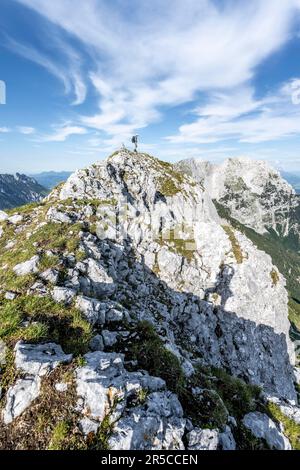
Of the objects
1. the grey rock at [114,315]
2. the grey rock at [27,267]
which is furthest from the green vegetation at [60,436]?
the grey rock at [27,267]

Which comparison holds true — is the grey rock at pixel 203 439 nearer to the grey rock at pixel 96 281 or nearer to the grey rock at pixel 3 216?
the grey rock at pixel 96 281

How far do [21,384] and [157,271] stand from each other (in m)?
28.1

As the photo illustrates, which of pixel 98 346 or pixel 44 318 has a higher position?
pixel 44 318

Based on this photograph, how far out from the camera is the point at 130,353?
12.0 meters

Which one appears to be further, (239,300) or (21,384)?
(239,300)

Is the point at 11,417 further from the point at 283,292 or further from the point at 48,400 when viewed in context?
the point at 283,292

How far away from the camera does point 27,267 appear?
1744 cm

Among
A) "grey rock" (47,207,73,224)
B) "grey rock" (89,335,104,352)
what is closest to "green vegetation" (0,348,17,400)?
"grey rock" (89,335,104,352)

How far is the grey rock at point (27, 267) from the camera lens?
55.7 ft

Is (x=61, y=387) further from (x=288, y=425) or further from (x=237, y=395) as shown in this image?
(x=288, y=425)

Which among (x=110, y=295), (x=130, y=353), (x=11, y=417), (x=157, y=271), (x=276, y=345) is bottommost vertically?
(x=276, y=345)

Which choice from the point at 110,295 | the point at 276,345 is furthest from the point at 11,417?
the point at 276,345

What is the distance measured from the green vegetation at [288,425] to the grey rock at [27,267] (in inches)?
592
